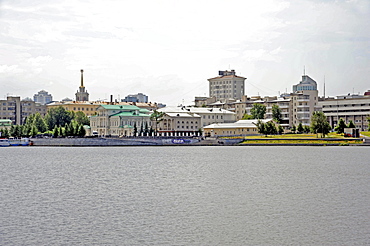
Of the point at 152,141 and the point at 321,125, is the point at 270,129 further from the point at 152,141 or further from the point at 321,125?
the point at 152,141

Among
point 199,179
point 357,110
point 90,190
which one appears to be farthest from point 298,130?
point 90,190

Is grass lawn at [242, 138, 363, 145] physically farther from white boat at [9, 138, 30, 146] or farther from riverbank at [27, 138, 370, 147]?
white boat at [9, 138, 30, 146]

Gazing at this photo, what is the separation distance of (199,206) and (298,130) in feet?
442

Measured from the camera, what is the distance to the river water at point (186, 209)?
112ft

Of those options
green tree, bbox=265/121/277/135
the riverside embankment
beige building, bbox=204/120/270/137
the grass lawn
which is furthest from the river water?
beige building, bbox=204/120/270/137

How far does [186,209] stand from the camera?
43.3m

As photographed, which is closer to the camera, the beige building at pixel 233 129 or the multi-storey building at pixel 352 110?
the beige building at pixel 233 129

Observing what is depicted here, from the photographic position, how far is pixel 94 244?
32.6 meters

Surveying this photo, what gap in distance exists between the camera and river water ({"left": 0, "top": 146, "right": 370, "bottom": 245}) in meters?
34.2

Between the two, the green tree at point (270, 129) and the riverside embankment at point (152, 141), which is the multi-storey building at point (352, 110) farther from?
the riverside embankment at point (152, 141)

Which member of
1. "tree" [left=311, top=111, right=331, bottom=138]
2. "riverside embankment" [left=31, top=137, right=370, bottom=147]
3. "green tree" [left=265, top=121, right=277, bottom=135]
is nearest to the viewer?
"tree" [left=311, top=111, right=331, bottom=138]

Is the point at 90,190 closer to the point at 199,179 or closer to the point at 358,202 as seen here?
the point at 199,179

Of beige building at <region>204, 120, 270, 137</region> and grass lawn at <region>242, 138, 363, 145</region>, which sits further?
beige building at <region>204, 120, 270, 137</region>

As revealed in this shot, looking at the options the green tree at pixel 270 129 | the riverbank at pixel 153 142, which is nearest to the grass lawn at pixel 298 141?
the riverbank at pixel 153 142
